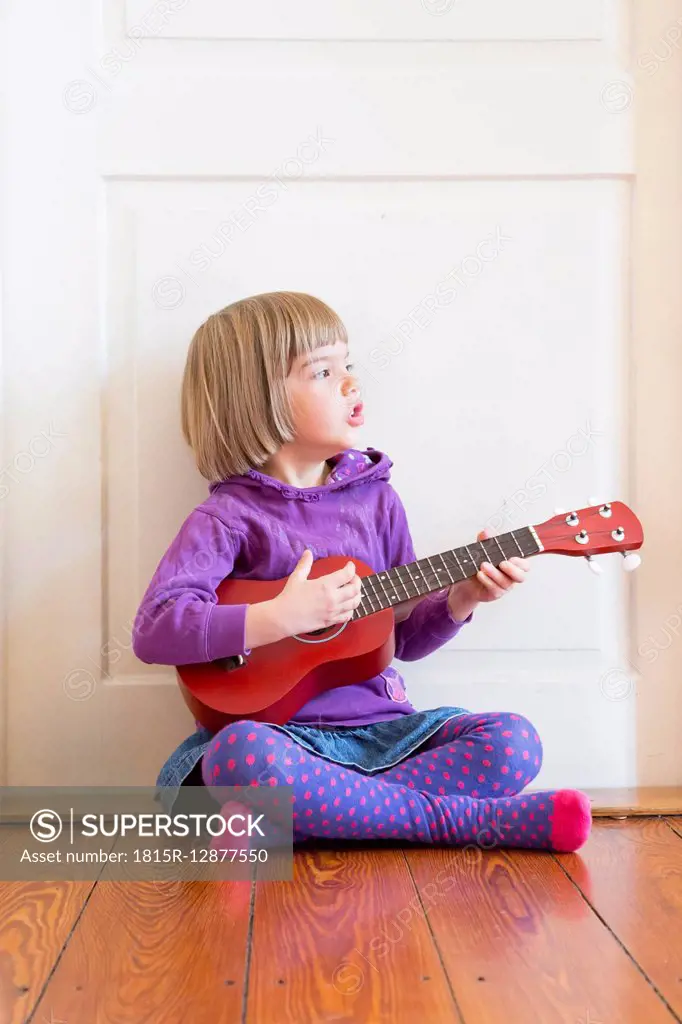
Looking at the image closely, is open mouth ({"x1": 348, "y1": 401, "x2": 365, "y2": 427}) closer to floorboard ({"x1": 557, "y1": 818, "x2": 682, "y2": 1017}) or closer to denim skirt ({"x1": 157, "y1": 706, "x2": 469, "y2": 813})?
denim skirt ({"x1": 157, "y1": 706, "x2": 469, "y2": 813})

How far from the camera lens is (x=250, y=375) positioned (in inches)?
55.3

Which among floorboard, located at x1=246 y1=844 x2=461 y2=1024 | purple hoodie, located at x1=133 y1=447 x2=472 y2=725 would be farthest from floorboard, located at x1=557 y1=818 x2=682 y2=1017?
purple hoodie, located at x1=133 y1=447 x2=472 y2=725

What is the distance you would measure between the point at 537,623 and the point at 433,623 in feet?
0.65

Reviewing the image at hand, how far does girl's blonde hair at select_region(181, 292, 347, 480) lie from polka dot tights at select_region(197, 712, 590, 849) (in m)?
0.40

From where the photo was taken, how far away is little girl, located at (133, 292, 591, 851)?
3.96ft

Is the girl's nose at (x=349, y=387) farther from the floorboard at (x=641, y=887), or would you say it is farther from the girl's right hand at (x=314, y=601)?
the floorboard at (x=641, y=887)

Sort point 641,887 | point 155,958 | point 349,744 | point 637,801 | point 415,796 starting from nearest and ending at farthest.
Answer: point 155,958, point 641,887, point 415,796, point 349,744, point 637,801

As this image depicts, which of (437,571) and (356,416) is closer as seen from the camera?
(437,571)

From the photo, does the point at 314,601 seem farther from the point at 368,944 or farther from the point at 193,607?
the point at 368,944

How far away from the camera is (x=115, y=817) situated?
1426mm

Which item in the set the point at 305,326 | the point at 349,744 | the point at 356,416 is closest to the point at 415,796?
the point at 349,744

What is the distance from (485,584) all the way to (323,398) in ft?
1.14

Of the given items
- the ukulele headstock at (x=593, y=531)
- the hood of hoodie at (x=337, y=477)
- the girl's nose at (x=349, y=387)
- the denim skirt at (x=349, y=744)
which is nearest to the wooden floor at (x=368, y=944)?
the denim skirt at (x=349, y=744)

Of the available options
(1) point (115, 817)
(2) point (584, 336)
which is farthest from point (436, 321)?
(1) point (115, 817)
